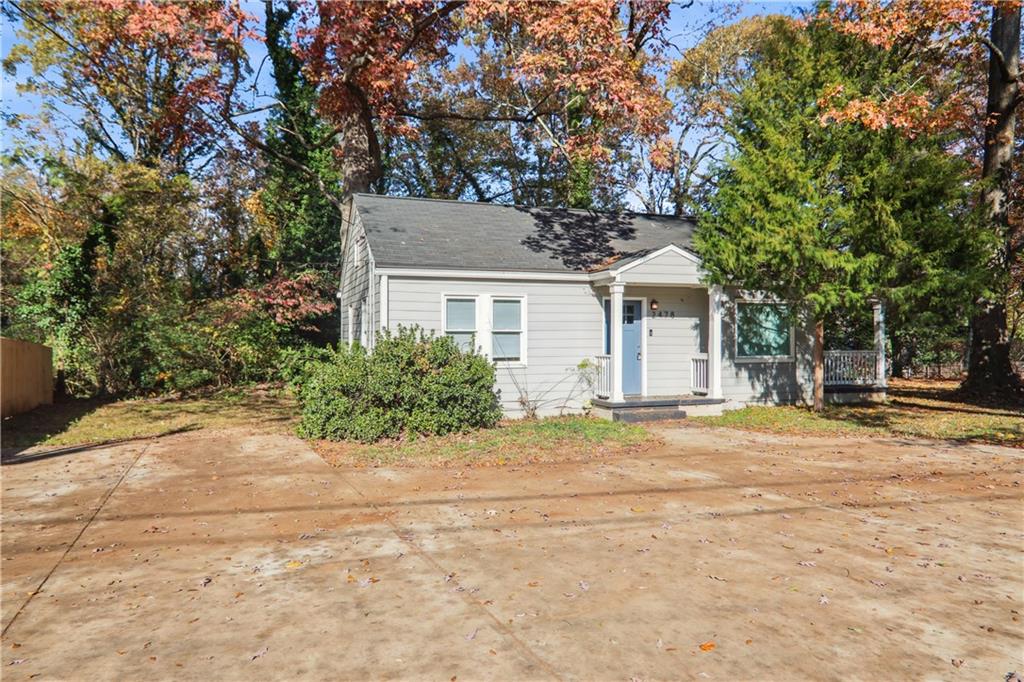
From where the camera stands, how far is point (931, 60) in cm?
1538

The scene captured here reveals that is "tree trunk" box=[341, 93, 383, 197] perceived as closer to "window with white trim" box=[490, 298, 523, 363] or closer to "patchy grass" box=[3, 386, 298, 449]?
"patchy grass" box=[3, 386, 298, 449]

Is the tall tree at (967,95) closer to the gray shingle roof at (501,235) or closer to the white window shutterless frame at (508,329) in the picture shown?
the gray shingle roof at (501,235)

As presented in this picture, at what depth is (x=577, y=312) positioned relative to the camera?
540 inches

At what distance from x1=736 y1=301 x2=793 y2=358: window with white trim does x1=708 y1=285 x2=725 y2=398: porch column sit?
1.12 metres

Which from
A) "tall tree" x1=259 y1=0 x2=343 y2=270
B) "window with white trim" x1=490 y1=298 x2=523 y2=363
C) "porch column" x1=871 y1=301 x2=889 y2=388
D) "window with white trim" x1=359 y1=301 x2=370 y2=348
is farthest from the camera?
"tall tree" x1=259 y1=0 x2=343 y2=270

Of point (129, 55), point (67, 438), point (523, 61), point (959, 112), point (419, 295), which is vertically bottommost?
point (67, 438)

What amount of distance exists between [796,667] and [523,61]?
14.5m

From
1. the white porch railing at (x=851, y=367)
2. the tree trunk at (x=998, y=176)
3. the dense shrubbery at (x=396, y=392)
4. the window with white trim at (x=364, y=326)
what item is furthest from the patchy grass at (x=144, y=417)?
the tree trunk at (x=998, y=176)

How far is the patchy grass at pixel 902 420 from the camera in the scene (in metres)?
11.3

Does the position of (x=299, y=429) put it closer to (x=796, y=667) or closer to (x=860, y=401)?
(x=796, y=667)

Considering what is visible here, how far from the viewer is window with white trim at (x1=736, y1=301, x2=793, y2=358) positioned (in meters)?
14.9

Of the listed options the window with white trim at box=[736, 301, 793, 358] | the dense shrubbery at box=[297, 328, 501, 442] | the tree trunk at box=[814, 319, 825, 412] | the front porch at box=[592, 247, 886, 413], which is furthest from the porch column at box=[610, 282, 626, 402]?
the tree trunk at box=[814, 319, 825, 412]

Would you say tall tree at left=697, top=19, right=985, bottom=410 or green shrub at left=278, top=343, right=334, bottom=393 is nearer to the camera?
tall tree at left=697, top=19, right=985, bottom=410

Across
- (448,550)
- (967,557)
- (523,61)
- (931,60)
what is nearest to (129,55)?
(523,61)
